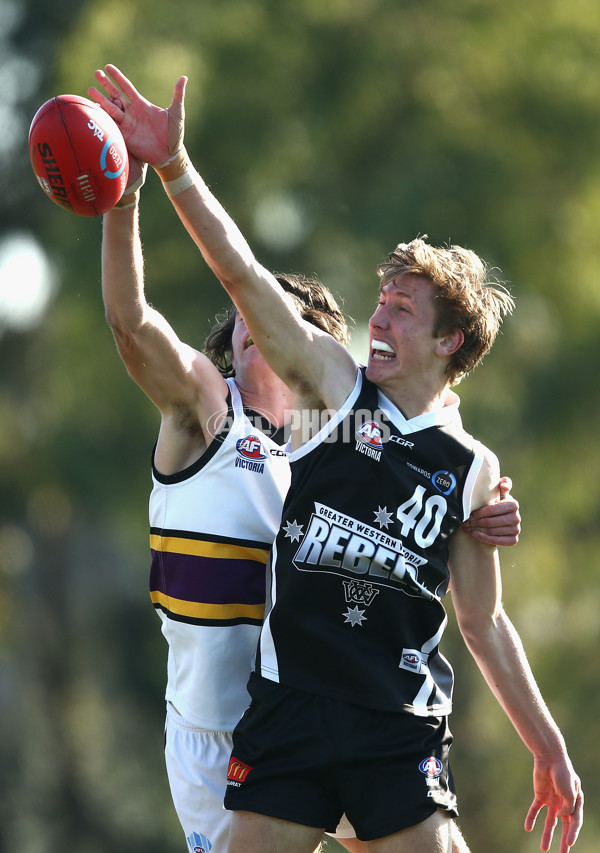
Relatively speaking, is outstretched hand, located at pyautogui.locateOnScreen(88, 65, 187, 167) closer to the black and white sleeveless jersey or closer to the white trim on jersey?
the black and white sleeveless jersey

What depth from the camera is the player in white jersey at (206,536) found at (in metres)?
3.92

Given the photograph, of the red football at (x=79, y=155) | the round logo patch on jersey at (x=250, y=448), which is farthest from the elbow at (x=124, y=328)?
the round logo patch on jersey at (x=250, y=448)

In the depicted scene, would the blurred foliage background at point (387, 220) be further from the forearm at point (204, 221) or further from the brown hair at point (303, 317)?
the forearm at point (204, 221)

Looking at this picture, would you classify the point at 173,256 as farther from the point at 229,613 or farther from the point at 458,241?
the point at 229,613

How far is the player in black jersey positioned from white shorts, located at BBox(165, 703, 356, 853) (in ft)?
1.55

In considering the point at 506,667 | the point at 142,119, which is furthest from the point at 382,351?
the point at 506,667

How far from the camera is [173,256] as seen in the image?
38.6 ft

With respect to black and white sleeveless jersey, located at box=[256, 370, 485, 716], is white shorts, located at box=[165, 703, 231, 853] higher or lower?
lower

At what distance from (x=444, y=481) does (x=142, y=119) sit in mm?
1545

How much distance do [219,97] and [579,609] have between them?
7.29 m

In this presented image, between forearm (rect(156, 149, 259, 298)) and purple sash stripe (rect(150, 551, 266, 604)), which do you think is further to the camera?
purple sash stripe (rect(150, 551, 266, 604))

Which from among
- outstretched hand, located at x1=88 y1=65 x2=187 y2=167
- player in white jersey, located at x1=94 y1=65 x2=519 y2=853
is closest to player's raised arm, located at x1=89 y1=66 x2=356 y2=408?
outstretched hand, located at x1=88 y1=65 x2=187 y2=167

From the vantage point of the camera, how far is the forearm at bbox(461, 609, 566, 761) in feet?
12.9

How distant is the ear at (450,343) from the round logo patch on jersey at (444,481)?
44cm
